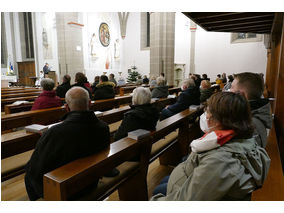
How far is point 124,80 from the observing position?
43.3 feet

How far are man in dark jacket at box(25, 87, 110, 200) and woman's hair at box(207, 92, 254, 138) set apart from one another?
94cm

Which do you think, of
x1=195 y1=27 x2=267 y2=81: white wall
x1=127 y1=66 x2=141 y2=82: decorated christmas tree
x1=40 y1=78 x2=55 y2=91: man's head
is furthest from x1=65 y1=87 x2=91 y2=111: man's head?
x1=127 y1=66 x2=141 y2=82: decorated christmas tree

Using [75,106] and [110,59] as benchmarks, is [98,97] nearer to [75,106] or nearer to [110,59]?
[75,106]

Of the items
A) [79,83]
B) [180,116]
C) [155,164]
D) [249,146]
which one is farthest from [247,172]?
[79,83]

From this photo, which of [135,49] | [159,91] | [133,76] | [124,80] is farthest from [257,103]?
[135,49]

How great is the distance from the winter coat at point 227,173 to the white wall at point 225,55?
41.3ft

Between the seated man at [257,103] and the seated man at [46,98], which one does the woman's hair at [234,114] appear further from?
the seated man at [46,98]

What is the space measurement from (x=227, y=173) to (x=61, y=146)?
1.09 metres

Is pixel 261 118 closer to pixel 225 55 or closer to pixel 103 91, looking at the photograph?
pixel 103 91

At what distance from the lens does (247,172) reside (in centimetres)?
114

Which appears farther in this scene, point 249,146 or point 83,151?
point 83,151

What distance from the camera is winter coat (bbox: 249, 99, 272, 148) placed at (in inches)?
67.0

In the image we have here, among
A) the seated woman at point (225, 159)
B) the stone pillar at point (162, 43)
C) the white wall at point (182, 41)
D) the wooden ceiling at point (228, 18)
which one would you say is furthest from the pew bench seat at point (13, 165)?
the white wall at point (182, 41)

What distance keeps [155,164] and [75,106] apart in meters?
1.78
